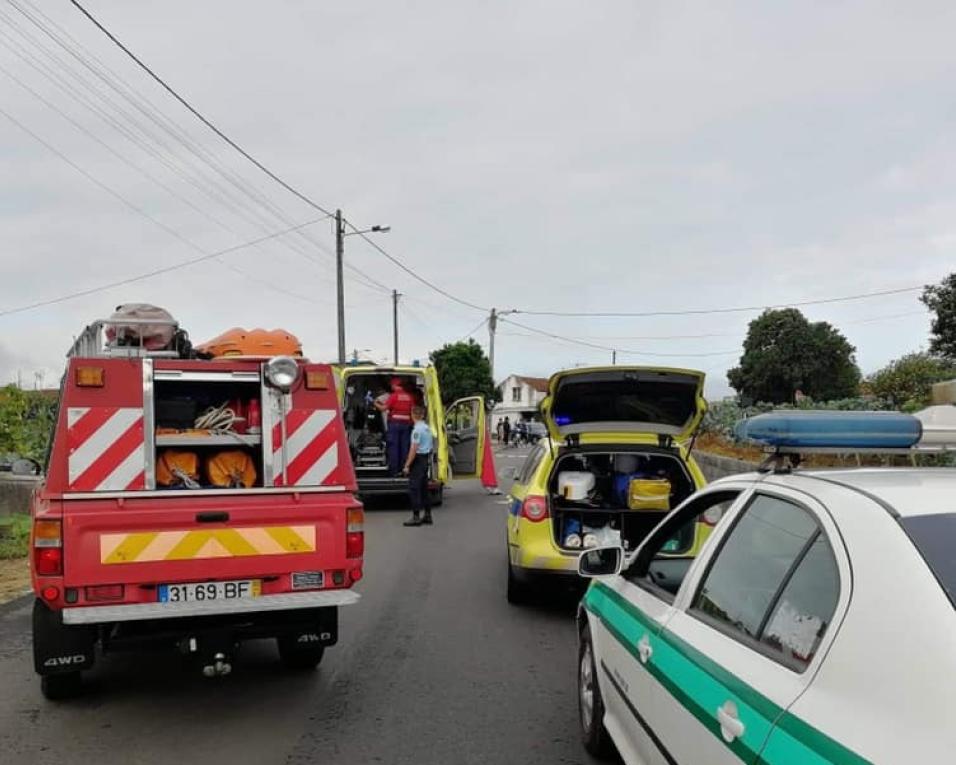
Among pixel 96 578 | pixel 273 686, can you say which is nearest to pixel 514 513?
pixel 273 686

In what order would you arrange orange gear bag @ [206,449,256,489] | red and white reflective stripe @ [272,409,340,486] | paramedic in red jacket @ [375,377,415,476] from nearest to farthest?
red and white reflective stripe @ [272,409,340,486], orange gear bag @ [206,449,256,489], paramedic in red jacket @ [375,377,415,476]

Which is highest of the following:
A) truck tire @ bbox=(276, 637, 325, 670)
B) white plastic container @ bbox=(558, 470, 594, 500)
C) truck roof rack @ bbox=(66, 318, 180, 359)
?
truck roof rack @ bbox=(66, 318, 180, 359)

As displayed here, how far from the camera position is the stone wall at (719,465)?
1646cm

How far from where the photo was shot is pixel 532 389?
9500 cm

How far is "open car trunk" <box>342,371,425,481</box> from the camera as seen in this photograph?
48.5 ft

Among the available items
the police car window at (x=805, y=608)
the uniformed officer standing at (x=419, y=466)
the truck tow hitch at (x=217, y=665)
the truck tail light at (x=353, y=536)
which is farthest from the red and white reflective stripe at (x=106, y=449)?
the uniformed officer standing at (x=419, y=466)

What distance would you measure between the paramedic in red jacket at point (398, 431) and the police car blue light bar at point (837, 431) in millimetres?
11285

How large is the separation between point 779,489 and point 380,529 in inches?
394

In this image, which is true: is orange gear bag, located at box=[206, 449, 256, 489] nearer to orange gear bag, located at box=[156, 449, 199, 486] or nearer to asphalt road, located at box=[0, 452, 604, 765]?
orange gear bag, located at box=[156, 449, 199, 486]

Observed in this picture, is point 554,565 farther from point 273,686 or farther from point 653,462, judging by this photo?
point 273,686

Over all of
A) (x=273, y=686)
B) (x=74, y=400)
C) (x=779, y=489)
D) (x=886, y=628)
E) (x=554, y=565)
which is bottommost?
(x=273, y=686)

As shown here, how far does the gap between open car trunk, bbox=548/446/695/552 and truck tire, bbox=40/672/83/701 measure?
3.57 meters

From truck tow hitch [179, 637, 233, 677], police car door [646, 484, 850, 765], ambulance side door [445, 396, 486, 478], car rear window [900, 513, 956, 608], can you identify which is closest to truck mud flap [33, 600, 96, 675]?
truck tow hitch [179, 637, 233, 677]

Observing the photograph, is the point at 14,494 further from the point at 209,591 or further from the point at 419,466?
the point at 209,591
